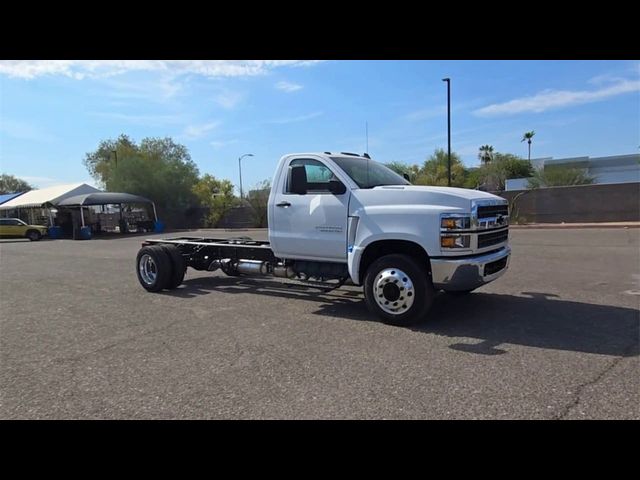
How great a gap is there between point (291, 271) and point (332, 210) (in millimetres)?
1354

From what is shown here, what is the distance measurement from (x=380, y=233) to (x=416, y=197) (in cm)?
65

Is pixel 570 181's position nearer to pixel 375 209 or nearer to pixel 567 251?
pixel 567 251

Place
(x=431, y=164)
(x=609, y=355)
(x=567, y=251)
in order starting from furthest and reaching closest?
(x=431, y=164), (x=567, y=251), (x=609, y=355)

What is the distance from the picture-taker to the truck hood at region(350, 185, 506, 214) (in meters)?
5.93

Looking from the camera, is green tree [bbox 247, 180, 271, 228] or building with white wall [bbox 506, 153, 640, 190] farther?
building with white wall [bbox 506, 153, 640, 190]

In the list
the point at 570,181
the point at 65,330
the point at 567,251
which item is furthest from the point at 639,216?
the point at 65,330

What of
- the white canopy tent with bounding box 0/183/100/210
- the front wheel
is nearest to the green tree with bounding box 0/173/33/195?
the white canopy tent with bounding box 0/183/100/210

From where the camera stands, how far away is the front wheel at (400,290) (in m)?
5.96

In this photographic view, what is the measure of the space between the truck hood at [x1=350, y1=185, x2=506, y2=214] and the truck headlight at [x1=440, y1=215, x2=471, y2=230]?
13 centimetres

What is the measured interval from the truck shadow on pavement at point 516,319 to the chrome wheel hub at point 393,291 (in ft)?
1.09

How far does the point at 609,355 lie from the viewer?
15.8 feet

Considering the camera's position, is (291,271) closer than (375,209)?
No

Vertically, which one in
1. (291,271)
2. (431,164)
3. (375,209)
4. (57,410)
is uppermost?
(431,164)

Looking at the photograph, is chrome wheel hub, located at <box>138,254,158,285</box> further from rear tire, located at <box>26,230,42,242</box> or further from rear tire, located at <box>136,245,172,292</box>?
rear tire, located at <box>26,230,42,242</box>
